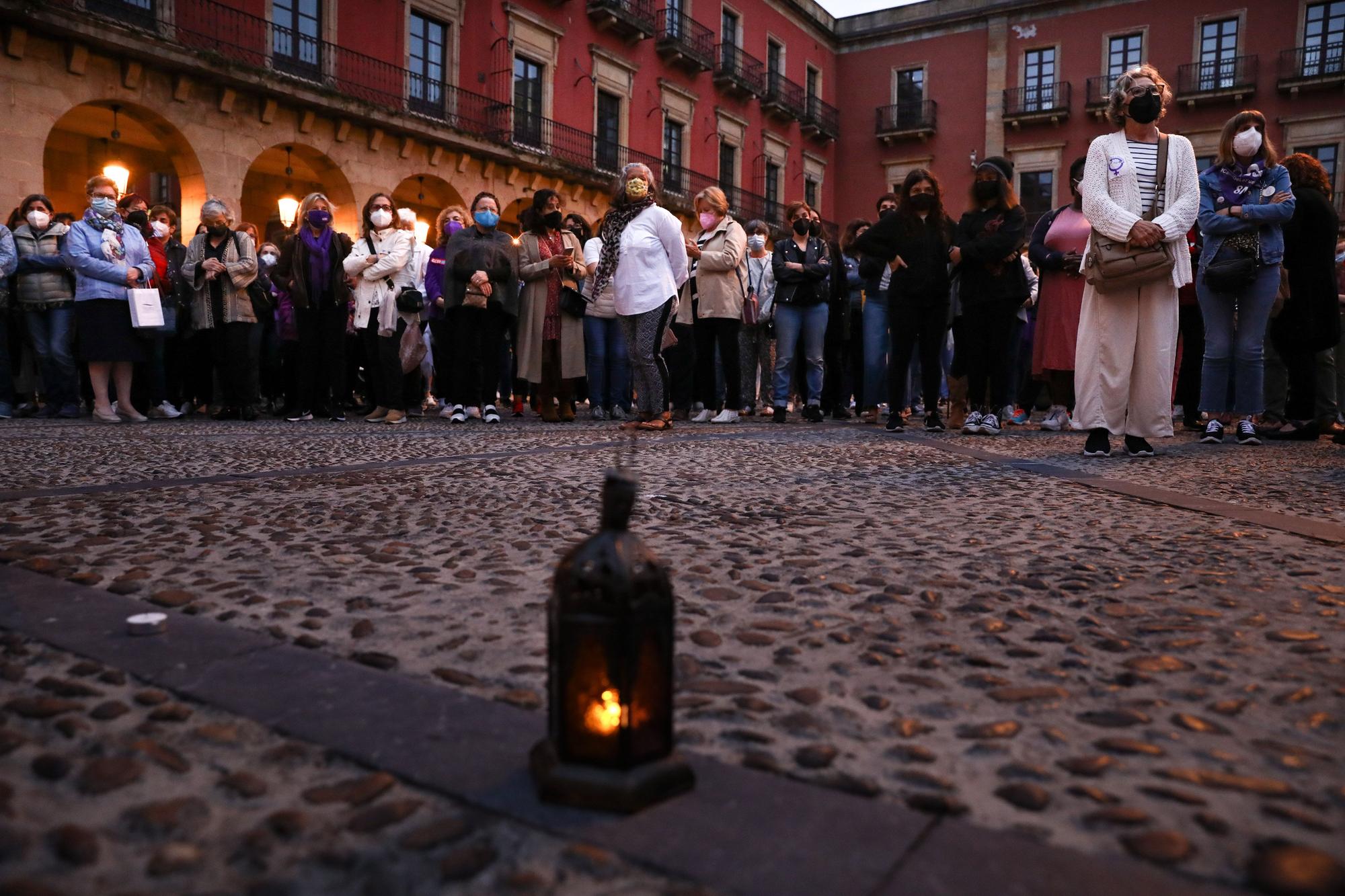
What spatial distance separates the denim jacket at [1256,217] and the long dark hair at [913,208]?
5.16 feet

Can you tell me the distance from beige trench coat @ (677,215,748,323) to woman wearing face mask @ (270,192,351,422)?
286 cm

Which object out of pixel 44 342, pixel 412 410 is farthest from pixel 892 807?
pixel 44 342

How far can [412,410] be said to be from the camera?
9344mm

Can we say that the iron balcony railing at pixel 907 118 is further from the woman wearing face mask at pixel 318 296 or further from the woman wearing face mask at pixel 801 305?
the woman wearing face mask at pixel 318 296

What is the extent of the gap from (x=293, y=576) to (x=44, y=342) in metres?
7.84

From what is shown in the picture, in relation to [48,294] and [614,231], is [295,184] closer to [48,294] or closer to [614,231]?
[48,294]

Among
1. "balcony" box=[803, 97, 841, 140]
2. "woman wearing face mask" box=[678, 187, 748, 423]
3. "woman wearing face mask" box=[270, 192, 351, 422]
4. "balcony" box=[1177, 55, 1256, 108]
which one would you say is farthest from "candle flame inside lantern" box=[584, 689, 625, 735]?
"balcony" box=[803, 97, 841, 140]

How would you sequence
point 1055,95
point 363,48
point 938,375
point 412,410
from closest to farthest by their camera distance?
point 938,375 < point 412,410 < point 363,48 < point 1055,95

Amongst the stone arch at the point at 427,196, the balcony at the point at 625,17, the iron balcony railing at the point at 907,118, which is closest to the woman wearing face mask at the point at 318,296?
the stone arch at the point at 427,196

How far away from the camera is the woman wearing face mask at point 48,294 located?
8.22 meters

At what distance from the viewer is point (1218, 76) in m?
27.7

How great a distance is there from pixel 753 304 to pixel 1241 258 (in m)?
4.63

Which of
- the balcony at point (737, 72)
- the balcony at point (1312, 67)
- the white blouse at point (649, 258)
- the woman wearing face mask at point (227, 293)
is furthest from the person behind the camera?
the balcony at point (737, 72)

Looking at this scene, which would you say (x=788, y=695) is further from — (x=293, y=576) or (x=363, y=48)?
(x=363, y=48)
